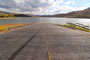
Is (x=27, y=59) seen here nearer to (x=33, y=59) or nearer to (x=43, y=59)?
(x=33, y=59)

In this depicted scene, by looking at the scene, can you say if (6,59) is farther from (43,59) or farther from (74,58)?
(74,58)

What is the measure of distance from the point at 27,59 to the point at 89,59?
656 cm

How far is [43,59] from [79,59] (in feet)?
12.4

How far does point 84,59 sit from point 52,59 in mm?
3405

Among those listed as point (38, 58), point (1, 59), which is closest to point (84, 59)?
point (38, 58)

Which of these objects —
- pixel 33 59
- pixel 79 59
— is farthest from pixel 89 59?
pixel 33 59

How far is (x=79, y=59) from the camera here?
6039 mm

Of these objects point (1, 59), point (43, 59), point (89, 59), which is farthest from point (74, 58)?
point (1, 59)

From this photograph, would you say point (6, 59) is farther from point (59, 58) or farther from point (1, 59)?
point (59, 58)

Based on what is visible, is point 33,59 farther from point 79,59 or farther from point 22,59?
point 79,59

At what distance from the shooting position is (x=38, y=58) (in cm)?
611

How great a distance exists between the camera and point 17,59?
5969mm

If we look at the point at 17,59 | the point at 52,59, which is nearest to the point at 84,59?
the point at 52,59

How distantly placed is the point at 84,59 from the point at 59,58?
263 cm
